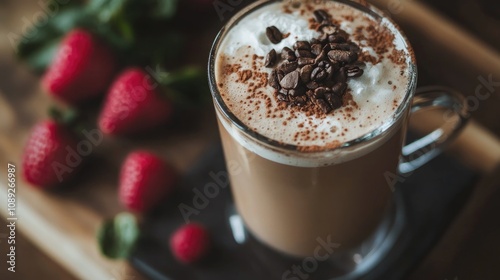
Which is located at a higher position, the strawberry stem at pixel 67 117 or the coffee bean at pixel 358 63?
the coffee bean at pixel 358 63

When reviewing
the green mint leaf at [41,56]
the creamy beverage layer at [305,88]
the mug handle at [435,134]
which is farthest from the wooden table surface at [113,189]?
the creamy beverage layer at [305,88]

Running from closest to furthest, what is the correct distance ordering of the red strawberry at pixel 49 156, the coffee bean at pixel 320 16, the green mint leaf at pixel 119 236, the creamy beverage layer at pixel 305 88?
the creamy beverage layer at pixel 305 88 → the coffee bean at pixel 320 16 → the green mint leaf at pixel 119 236 → the red strawberry at pixel 49 156

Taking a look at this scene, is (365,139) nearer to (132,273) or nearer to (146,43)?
(132,273)

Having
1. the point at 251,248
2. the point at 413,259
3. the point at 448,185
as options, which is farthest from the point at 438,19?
the point at 251,248

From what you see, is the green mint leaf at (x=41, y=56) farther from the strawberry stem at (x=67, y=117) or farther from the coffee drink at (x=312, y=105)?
the coffee drink at (x=312, y=105)

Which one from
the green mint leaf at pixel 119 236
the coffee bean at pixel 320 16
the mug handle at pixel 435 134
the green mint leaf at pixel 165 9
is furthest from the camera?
the green mint leaf at pixel 165 9

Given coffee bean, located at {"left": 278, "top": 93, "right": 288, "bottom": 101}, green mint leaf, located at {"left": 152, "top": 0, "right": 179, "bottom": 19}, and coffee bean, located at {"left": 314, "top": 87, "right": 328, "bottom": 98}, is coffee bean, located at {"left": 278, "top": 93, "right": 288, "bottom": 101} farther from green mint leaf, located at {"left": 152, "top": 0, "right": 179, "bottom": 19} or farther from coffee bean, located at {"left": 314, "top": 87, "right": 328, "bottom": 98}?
green mint leaf, located at {"left": 152, "top": 0, "right": 179, "bottom": 19}

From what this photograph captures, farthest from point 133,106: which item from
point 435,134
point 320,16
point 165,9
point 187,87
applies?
point 435,134

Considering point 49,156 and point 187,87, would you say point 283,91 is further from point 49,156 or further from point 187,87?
point 49,156
